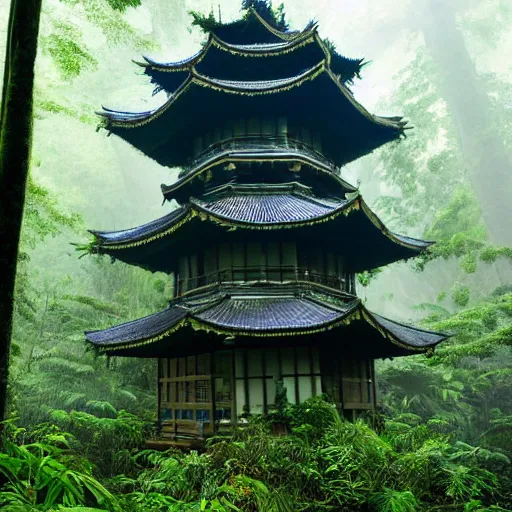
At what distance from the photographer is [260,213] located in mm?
10430

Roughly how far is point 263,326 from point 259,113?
19.5ft

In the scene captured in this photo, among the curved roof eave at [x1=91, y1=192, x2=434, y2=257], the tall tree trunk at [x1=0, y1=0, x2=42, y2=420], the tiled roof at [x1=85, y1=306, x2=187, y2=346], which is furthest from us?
the tiled roof at [x1=85, y1=306, x2=187, y2=346]

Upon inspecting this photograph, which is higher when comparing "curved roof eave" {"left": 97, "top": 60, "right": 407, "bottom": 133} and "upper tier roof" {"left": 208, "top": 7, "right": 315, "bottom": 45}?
"upper tier roof" {"left": 208, "top": 7, "right": 315, "bottom": 45}

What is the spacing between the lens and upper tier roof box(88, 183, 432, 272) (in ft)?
32.2

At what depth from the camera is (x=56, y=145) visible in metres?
57.2

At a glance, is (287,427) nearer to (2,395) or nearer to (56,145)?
(2,395)

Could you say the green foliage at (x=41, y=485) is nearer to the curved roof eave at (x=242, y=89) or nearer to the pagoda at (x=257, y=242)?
the pagoda at (x=257, y=242)

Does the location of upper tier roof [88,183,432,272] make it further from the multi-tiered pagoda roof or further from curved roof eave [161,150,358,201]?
curved roof eave [161,150,358,201]

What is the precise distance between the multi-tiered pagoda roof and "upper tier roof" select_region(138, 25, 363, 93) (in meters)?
0.04

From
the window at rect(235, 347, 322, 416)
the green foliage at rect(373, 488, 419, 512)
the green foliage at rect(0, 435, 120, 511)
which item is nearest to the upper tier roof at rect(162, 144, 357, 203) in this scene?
the window at rect(235, 347, 322, 416)

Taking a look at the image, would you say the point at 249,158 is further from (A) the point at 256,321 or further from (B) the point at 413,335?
(B) the point at 413,335

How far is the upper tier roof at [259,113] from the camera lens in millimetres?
11297

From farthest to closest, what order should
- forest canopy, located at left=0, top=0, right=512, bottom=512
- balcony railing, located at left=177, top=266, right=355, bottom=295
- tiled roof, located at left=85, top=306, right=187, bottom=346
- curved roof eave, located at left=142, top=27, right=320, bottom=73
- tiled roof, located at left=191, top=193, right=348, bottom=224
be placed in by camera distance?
curved roof eave, located at left=142, top=27, right=320, bottom=73 → balcony railing, located at left=177, top=266, right=355, bottom=295 → tiled roof, located at left=191, top=193, right=348, bottom=224 → tiled roof, located at left=85, top=306, right=187, bottom=346 → forest canopy, located at left=0, top=0, right=512, bottom=512

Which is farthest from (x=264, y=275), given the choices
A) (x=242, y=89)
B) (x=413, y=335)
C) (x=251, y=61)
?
(x=251, y=61)
